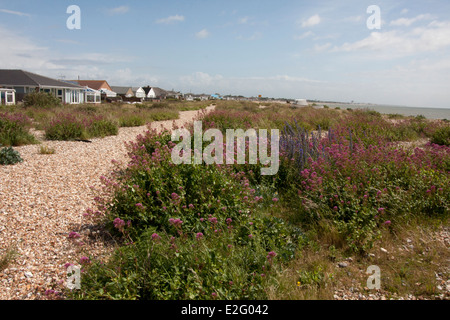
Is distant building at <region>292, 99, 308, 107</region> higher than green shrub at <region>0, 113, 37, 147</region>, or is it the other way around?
distant building at <region>292, 99, 308, 107</region>

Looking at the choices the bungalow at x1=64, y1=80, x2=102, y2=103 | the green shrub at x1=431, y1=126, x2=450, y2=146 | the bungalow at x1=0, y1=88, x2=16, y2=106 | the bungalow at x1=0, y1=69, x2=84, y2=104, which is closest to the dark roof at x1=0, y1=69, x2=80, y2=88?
the bungalow at x1=0, y1=69, x2=84, y2=104

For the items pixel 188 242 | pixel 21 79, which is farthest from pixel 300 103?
pixel 188 242

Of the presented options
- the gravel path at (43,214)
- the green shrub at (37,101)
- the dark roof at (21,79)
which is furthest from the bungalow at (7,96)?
the gravel path at (43,214)

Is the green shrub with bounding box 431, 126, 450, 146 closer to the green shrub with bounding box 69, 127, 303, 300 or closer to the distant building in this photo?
the green shrub with bounding box 69, 127, 303, 300

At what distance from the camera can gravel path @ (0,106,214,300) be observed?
117 inches

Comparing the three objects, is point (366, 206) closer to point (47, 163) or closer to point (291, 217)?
point (291, 217)

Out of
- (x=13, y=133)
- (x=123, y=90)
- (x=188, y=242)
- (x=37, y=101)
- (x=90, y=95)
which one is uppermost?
(x=123, y=90)

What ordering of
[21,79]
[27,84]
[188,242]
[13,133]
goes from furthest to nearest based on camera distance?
[21,79] < [27,84] < [13,133] < [188,242]

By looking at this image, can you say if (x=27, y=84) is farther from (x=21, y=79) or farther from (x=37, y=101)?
(x=37, y=101)

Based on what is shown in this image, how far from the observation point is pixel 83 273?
2.61 m

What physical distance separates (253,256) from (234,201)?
0.91 m

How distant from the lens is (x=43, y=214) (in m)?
4.32

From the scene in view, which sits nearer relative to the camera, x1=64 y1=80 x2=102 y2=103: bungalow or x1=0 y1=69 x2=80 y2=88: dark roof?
x1=0 y1=69 x2=80 y2=88: dark roof
